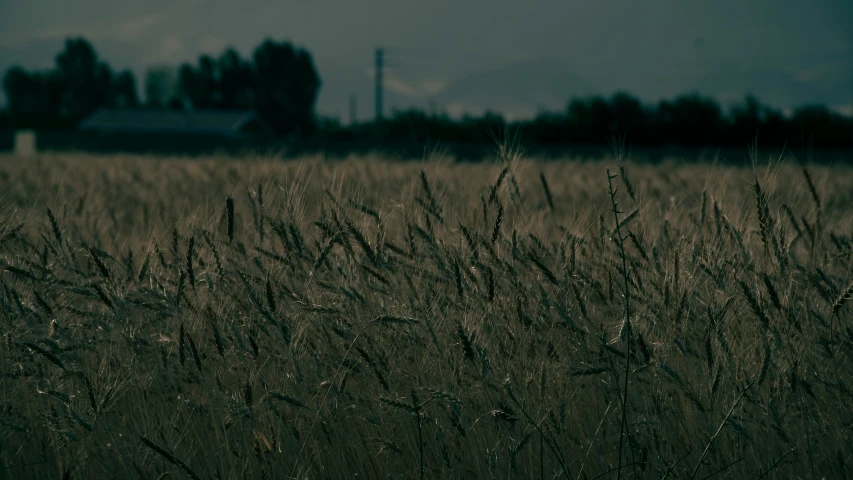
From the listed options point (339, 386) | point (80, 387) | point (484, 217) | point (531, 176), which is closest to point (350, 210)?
point (484, 217)

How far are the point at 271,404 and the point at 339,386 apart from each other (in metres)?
0.19

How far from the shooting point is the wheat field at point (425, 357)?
184 cm

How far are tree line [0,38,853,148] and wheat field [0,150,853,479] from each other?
2462 centimetres

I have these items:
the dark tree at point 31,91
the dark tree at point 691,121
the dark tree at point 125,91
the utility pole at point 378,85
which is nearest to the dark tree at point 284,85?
the dark tree at point 125,91

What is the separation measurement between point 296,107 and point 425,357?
54.4 meters

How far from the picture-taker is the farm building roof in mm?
45844

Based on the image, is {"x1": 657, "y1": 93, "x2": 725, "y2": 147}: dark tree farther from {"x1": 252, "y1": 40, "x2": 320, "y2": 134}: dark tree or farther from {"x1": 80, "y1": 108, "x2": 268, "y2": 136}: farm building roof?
{"x1": 252, "y1": 40, "x2": 320, "y2": 134}: dark tree

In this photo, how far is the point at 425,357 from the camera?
1983 millimetres

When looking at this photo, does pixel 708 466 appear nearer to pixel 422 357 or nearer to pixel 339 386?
pixel 422 357

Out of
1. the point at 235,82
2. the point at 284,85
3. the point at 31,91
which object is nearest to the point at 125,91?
the point at 31,91

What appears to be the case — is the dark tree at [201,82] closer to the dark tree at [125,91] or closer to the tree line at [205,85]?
the tree line at [205,85]

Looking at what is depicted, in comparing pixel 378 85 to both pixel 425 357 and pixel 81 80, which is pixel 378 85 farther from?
pixel 81 80

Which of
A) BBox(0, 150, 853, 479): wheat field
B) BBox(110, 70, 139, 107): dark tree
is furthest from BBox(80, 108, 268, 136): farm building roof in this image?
BBox(0, 150, 853, 479): wheat field

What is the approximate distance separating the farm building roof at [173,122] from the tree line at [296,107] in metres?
3.48
